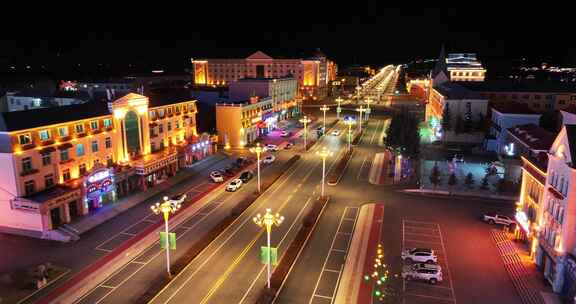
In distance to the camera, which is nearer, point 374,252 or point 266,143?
point 374,252

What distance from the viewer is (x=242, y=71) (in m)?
170

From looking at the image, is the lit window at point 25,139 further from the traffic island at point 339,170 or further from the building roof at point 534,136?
the building roof at point 534,136

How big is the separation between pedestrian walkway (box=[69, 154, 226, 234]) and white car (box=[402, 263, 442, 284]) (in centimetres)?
3362

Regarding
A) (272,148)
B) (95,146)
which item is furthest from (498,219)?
(95,146)

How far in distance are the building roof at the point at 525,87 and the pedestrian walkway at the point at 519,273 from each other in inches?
2557

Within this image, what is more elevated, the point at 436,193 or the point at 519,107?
the point at 519,107

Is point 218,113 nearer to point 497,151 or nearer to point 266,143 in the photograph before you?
point 266,143

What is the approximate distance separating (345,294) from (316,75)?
494ft

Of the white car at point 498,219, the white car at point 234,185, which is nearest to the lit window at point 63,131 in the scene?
the white car at point 234,185

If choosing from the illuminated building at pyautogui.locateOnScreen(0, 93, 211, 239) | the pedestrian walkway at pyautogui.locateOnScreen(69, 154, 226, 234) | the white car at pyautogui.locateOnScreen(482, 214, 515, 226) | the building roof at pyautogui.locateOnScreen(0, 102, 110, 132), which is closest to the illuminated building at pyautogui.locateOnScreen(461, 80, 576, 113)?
the white car at pyautogui.locateOnScreen(482, 214, 515, 226)

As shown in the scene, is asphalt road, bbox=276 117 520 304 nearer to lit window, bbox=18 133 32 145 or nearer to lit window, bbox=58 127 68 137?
lit window, bbox=58 127 68 137

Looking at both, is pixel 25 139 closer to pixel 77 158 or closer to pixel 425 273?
pixel 77 158

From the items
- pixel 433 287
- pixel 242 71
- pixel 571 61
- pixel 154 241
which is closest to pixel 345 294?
pixel 433 287

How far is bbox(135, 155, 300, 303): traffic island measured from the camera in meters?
33.4
